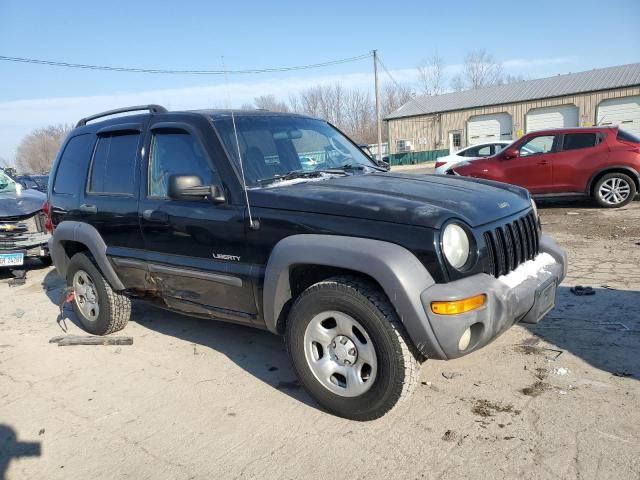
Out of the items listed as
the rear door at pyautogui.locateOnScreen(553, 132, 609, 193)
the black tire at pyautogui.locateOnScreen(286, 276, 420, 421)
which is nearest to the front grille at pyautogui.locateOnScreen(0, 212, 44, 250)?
the black tire at pyautogui.locateOnScreen(286, 276, 420, 421)

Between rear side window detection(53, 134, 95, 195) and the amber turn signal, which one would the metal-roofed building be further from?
the amber turn signal

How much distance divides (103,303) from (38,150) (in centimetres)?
9548

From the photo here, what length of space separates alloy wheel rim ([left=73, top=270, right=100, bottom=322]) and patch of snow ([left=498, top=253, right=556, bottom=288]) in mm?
3666

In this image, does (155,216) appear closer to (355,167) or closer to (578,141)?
(355,167)

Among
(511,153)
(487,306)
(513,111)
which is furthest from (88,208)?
(513,111)

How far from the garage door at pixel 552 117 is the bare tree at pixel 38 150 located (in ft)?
237

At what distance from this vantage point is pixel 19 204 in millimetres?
8219

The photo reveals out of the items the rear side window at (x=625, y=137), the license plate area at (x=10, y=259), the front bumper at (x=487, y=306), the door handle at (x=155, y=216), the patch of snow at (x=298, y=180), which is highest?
the patch of snow at (x=298, y=180)

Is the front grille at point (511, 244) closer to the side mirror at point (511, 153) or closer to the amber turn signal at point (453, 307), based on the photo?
the amber turn signal at point (453, 307)

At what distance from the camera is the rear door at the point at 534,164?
1012cm

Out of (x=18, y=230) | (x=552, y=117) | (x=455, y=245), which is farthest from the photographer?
(x=552, y=117)

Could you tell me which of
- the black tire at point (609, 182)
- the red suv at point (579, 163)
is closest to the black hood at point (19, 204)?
the red suv at point (579, 163)

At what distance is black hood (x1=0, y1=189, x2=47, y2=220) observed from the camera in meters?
7.95

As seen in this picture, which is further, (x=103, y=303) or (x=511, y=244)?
(x=103, y=303)
